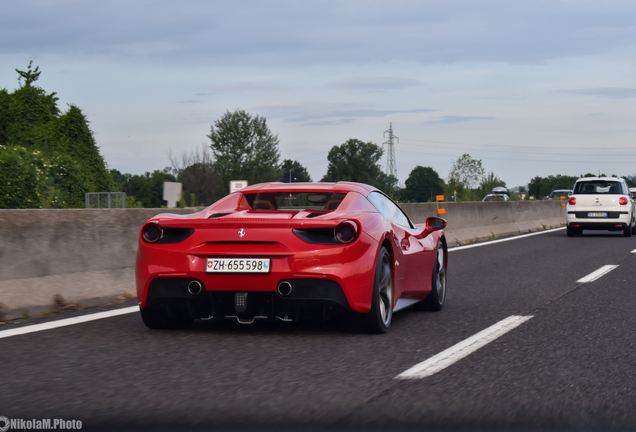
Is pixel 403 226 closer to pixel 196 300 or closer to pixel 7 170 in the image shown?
pixel 196 300

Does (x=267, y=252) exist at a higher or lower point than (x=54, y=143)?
lower

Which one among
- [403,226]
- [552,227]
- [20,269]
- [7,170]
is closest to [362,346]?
[403,226]

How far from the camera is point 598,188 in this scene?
2317 centimetres

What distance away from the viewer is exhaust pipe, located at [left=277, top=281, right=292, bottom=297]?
235 inches

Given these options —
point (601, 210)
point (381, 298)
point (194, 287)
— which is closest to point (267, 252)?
point (194, 287)

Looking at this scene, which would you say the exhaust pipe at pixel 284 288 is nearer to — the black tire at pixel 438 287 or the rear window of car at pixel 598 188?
the black tire at pixel 438 287

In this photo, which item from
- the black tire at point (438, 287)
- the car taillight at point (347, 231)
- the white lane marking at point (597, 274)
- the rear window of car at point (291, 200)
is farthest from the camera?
the white lane marking at point (597, 274)

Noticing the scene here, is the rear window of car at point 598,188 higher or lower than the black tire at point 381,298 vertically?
higher

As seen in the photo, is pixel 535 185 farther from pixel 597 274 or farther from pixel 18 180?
pixel 597 274

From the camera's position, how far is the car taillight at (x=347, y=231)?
6.13 m

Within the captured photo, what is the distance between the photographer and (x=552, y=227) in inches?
1156

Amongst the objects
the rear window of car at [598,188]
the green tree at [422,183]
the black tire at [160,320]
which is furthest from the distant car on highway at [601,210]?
the green tree at [422,183]

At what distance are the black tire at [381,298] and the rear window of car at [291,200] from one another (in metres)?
0.66

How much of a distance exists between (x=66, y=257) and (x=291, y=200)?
2.34m
